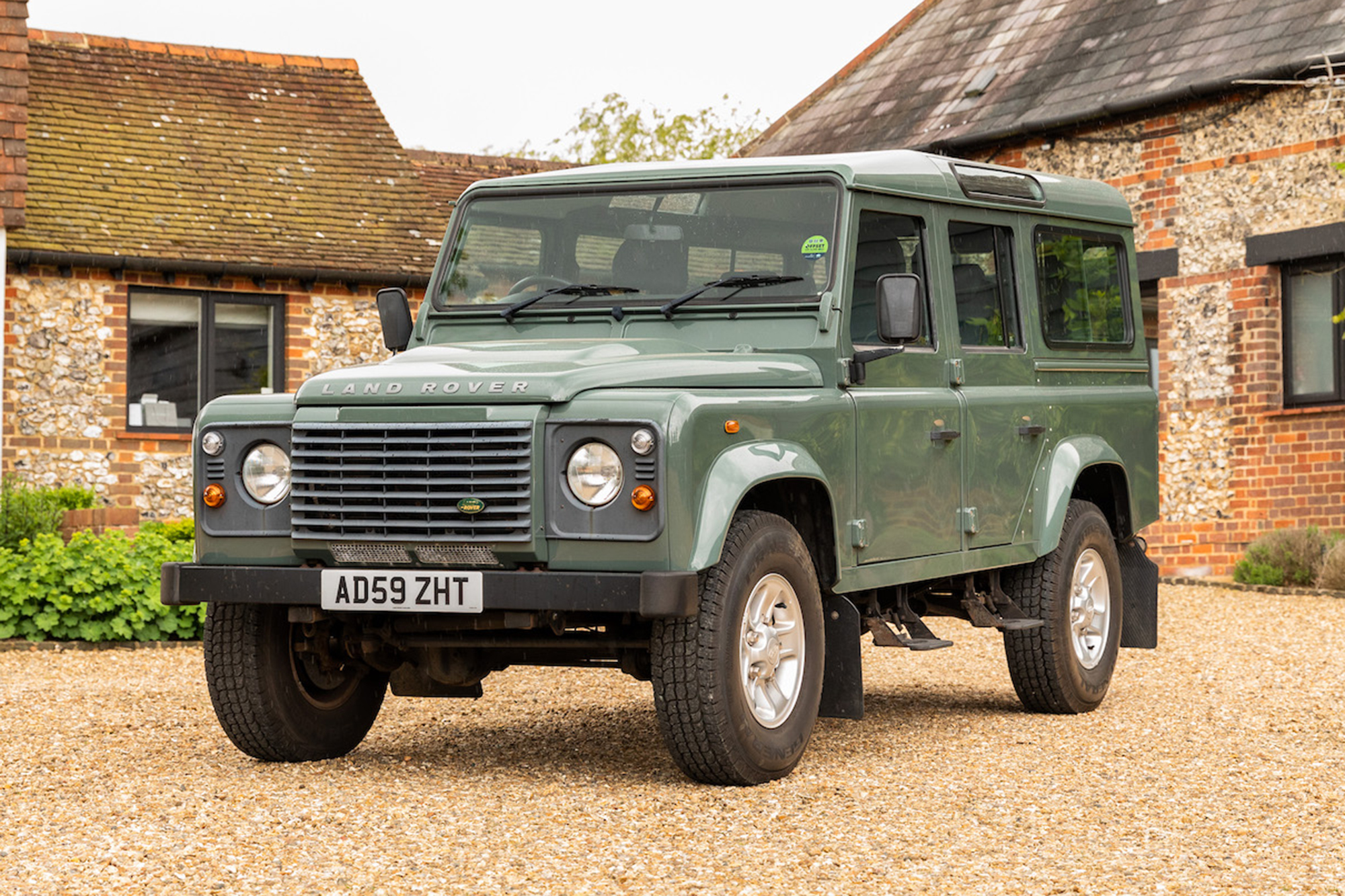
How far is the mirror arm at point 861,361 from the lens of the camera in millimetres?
6637

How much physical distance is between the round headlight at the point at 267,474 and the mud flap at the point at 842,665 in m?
1.97

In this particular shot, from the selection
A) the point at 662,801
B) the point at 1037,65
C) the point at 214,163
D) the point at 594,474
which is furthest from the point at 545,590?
the point at 214,163

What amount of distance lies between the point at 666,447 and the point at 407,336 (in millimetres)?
2114

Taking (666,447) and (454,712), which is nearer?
(666,447)

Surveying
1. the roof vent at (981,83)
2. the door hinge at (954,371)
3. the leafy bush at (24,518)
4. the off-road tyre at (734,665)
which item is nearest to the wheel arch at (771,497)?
the off-road tyre at (734,665)

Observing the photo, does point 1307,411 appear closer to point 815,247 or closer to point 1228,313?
point 1228,313

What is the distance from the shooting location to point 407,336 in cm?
736

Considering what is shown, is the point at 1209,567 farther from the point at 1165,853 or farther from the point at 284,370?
the point at 1165,853

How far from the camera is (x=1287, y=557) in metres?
14.9

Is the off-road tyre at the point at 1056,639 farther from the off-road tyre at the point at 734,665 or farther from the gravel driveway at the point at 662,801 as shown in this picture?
the off-road tyre at the point at 734,665

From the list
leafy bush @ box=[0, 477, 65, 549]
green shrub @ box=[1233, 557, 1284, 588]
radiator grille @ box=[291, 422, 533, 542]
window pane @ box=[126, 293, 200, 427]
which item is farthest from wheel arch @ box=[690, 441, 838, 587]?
window pane @ box=[126, 293, 200, 427]

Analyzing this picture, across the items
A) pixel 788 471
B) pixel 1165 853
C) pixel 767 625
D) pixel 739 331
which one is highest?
pixel 739 331

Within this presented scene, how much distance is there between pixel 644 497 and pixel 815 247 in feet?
5.16

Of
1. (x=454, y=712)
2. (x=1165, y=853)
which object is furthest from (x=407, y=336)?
(x=1165, y=853)
